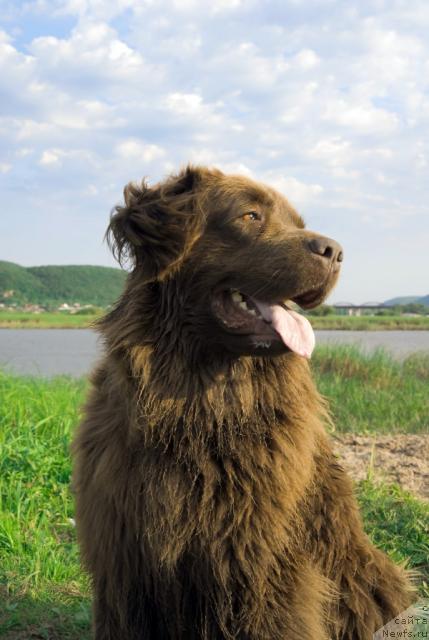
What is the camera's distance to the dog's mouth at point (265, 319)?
3.03 m

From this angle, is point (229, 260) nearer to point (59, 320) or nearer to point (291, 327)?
point (291, 327)

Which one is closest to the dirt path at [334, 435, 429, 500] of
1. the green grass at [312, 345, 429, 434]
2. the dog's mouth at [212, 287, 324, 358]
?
the green grass at [312, 345, 429, 434]

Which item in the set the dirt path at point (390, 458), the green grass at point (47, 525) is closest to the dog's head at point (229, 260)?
the green grass at point (47, 525)

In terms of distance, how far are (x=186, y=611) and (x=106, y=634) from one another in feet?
1.47

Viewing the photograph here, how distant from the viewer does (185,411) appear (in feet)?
10.2

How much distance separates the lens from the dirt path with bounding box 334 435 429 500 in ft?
20.5

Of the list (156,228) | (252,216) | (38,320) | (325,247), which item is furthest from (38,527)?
(38,320)

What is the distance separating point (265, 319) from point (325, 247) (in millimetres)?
432

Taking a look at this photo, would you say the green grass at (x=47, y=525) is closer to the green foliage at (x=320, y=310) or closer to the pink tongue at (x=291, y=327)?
the green foliage at (x=320, y=310)

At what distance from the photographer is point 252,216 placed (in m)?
3.29

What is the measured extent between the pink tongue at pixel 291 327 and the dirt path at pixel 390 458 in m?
3.45

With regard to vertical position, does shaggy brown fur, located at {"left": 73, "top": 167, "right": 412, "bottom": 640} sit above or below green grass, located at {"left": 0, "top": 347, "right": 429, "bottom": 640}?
above

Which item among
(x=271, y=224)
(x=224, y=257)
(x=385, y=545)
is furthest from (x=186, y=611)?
(x=385, y=545)

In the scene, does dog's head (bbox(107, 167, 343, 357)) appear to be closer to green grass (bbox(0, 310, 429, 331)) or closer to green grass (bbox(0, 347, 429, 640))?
green grass (bbox(0, 347, 429, 640))
